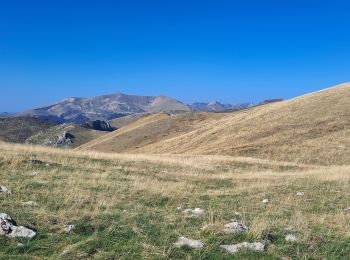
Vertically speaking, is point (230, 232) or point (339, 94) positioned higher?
point (339, 94)

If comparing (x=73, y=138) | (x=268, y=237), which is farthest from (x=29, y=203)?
(x=73, y=138)

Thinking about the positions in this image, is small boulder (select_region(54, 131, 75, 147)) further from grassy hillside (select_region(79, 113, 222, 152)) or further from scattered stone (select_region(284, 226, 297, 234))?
scattered stone (select_region(284, 226, 297, 234))

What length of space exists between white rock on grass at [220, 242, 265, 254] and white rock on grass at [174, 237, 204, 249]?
494 millimetres

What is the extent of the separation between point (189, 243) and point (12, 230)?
358 cm

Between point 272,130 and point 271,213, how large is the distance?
1843 inches

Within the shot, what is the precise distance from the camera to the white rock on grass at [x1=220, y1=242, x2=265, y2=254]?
8352 millimetres

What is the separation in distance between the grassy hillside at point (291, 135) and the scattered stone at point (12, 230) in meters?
40.9

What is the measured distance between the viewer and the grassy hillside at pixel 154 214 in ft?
26.6

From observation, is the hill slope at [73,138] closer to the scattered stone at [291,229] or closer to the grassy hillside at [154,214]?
the grassy hillside at [154,214]

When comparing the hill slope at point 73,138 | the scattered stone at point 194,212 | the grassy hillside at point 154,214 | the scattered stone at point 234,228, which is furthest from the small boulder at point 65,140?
the scattered stone at point 234,228

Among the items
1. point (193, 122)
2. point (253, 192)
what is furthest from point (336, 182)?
point (193, 122)

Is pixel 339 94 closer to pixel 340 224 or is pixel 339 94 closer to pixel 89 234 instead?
pixel 340 224

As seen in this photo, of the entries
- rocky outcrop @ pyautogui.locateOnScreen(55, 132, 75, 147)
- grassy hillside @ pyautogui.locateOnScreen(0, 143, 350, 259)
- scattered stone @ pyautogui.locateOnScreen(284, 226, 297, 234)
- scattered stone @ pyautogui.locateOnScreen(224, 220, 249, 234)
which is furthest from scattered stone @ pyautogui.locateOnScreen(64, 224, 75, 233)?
rocky outcrop @ pyautogui.locateOnScreen(55, 132, 75, 147)

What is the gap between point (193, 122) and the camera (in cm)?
10175
